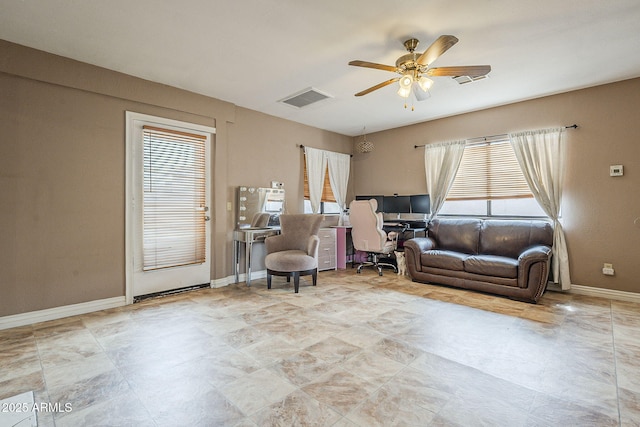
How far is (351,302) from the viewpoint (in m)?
3.57

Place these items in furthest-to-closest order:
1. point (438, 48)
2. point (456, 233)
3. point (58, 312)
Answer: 1. point (456, 233)
2. point (58, 312)
3. point (438, 48)

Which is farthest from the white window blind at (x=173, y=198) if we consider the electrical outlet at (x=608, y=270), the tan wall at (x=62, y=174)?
the electrical outlet at (x=608, y=270)

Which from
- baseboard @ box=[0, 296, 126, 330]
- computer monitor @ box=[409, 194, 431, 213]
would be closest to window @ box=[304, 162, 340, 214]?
computer monitor @ box=[409, 194, 431, 213]

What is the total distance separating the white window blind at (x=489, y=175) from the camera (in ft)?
14.9

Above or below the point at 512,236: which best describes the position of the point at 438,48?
above

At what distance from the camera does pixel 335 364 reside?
2143 millimetres

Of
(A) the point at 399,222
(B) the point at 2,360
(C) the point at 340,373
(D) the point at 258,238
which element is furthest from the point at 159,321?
(A) the point at 399,222

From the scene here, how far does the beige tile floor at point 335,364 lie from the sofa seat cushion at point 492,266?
382 mm

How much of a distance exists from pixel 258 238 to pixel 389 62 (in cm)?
296

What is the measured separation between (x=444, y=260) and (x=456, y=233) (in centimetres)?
73

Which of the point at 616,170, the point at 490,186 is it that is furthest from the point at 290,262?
the point at 616,170

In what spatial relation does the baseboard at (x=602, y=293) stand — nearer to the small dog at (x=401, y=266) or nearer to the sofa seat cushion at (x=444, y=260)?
the sofa seat cushion at (x=444, y=260)

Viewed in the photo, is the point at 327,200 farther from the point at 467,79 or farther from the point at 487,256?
the point at 467,79

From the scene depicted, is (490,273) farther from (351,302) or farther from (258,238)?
(258,238)
